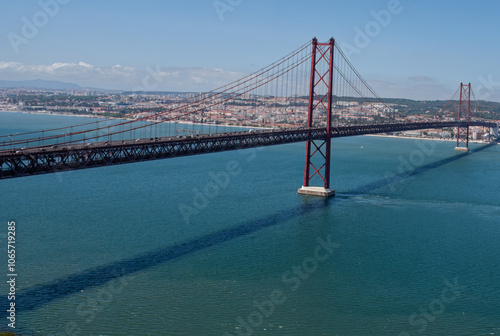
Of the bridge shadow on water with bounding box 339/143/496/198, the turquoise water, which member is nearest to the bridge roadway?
the turquoise water

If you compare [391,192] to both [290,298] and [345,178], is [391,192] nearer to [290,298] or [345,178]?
[345,178]

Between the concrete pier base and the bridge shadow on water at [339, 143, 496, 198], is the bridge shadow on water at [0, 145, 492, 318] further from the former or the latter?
the bridge shadow on water at [339, 143, 496, 198]

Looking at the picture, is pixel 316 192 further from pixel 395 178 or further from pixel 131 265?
pixel 131 265

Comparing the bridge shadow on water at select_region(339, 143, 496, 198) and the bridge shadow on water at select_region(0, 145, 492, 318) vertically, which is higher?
the bridge shadow on water at select_region(339, 143, 496, 198)

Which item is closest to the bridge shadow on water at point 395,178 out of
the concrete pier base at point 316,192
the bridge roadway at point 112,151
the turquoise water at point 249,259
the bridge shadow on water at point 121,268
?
the turquoise water at point 249,259

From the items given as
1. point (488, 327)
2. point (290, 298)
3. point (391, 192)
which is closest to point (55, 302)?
point (290, 298)
